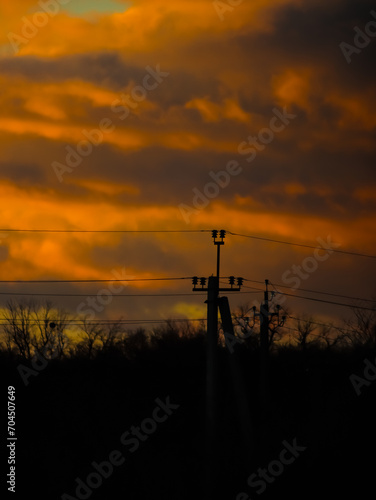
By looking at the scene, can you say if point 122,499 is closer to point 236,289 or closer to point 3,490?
point 3,490

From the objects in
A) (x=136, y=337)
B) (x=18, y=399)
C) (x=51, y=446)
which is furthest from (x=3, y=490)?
(x=136, y=337)

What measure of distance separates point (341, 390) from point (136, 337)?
109 ft

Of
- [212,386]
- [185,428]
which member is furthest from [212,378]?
[185,428]

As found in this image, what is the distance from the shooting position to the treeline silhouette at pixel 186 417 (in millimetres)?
31141

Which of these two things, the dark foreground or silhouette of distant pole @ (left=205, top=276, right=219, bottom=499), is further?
silhouette of distant pole @ (left=205, top=276, right=219, bottom=499)

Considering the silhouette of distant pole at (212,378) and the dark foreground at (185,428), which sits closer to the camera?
the dark foreground at (185,428)

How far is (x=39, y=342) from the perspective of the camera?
282 ft

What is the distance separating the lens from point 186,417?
48.1 m

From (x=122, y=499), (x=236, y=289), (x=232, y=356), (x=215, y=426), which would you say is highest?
(x=236, y=289)

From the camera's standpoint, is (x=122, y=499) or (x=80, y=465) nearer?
(x=122, y=499)

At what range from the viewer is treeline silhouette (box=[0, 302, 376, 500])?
102ft

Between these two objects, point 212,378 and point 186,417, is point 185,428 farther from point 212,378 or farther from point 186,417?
point 212,378

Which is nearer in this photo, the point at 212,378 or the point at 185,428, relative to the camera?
the point at 212,378

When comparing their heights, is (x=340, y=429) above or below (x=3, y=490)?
above
